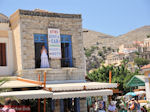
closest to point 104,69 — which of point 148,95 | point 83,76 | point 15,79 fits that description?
point 148,95

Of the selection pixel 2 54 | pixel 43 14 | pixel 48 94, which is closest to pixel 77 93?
pixel 48 94

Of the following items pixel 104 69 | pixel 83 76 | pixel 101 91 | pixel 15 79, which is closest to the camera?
pixel 101 91

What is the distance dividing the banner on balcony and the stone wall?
309 mm

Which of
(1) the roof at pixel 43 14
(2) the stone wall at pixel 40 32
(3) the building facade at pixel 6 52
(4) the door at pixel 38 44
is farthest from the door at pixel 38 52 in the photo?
(1) the roof at pixel 43 14

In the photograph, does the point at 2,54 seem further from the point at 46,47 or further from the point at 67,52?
the point at 67,52

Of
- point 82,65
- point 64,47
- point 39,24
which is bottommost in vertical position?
point 82,65

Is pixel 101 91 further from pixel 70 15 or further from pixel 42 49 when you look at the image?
pixel 70 15

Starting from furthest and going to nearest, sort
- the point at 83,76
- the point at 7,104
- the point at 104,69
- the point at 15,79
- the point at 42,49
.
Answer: the point at 104,69 → the point at 83,76 → the point at 42,49 → the point at 15,79 → the point at 7,104

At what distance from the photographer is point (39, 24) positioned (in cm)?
1510

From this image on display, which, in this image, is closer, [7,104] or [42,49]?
[7,104]

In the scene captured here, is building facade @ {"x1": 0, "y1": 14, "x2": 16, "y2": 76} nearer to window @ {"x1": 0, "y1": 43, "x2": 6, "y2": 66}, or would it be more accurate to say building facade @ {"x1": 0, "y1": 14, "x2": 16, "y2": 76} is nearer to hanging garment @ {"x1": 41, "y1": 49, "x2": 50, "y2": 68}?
window @ {"x1": 0, "y1": 43, "x2": 6, "y2": 66}

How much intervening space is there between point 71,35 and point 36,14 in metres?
2.46

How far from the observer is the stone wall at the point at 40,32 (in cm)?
1437

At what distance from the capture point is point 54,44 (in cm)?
1521
